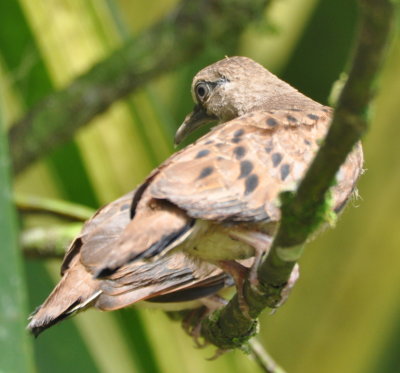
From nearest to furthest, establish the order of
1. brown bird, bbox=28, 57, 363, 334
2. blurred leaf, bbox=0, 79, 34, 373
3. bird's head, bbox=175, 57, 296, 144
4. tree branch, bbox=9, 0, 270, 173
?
blurred leaf, bbox=0, 79, 34, 373, brown bird, bbox=28, 57, 363, 334, bird's head, bbox=175, 57, 296, 144, tree branch, bbox=9, 0, 270, 173

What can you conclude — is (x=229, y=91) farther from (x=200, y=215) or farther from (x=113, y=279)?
(x=200, y=215)

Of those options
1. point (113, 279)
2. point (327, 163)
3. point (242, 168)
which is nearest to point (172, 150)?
point (113, 279)

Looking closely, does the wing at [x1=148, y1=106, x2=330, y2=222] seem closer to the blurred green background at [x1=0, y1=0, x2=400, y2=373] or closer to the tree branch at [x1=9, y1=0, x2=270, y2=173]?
the tree branch at [x1=9, y1=0, x2=270, y2=173]

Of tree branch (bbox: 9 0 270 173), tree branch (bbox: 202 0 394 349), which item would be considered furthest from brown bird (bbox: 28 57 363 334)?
tree branch (bbox: 9 0 270 173)

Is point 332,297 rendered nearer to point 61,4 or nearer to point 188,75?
point 188,75

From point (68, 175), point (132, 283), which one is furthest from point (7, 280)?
point (68, 175)

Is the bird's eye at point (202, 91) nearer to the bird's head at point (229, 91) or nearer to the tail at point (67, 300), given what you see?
the bird's head at point (229, 91)
